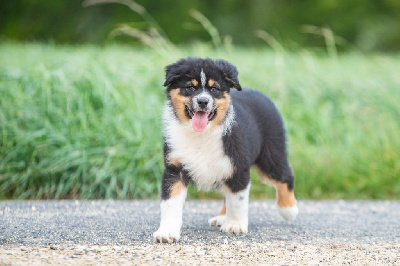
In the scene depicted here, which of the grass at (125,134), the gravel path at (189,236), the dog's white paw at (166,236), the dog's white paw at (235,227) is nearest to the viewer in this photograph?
the gravel path at (189,236)

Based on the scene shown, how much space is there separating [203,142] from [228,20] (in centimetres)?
2352

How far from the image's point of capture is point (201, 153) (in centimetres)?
470

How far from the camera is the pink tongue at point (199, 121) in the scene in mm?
Answer: 4609

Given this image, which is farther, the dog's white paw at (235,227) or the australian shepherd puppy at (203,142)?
the dog's white paw at (235,227)

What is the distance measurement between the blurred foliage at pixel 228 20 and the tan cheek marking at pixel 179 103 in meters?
20.7

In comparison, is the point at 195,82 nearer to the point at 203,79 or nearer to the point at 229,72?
the point at 203,79

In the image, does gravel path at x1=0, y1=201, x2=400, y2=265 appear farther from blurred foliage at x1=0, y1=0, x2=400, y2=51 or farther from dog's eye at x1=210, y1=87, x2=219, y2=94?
blurred foliage at x1=0, y1=0, x2=400, y2=51

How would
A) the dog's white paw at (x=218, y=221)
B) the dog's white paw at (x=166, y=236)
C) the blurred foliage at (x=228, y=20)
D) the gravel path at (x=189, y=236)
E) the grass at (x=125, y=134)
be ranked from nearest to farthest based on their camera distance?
1. the gravel path at (x=189, y=236)
2. the dog's white paw at (x=166, y=236)
3. the dog's white paw at (x=218, y=221)
4. the grass at (x=125, y=134)
5. the blurred foliage at (x=228, y=20)

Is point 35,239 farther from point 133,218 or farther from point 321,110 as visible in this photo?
point 321,110

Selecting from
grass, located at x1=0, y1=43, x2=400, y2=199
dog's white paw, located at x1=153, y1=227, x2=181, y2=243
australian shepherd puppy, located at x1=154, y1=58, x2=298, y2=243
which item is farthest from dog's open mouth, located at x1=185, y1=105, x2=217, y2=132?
grass, located at x1=0, y1=43, x2=400, y2=199

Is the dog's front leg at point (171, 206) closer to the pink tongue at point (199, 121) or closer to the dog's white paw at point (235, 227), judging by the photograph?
the pink tongue at point (199, 121)

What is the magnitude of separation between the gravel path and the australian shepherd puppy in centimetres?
28

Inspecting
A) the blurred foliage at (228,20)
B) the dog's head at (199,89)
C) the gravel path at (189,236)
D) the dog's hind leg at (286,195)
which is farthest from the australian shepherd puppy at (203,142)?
the blurred foliage at (228,20)

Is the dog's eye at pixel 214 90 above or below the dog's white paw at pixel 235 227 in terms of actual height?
above
